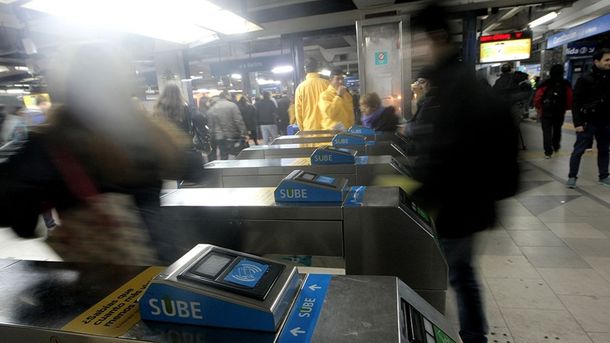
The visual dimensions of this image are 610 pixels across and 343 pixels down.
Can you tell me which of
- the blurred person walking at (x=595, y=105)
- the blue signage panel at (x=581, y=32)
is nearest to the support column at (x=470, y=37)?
the blurred person walking at (x=595, y=105)

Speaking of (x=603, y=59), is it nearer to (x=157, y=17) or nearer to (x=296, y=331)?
(x=157, y=17)

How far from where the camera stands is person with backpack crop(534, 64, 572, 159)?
580cm

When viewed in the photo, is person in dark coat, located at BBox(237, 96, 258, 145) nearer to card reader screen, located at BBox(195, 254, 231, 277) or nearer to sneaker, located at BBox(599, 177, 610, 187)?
sneaker, located at BBox(599, 177, 610, 187)

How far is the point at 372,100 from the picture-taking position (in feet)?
15.0

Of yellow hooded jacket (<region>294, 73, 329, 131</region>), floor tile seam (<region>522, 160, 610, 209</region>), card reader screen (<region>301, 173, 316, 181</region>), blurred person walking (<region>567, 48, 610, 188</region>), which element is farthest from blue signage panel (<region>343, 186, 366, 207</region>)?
blurred person walking (<region>567, 48, 610, 188</region>)

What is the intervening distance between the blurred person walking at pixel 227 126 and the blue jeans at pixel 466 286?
4.67 meters

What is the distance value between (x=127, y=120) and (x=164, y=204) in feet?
2.19

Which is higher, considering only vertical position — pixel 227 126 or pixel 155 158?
pixel 155 158

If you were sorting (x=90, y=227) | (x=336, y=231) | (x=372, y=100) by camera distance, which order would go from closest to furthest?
(x=90, y=227) → (x=336, y=231) → (x=372, y=100)

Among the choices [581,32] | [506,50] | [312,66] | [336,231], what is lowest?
[336,231]

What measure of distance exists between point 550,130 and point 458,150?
19.7 feet

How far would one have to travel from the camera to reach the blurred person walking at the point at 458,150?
1.45 meters

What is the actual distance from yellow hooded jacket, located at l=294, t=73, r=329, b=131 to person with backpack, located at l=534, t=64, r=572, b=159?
3.92 m

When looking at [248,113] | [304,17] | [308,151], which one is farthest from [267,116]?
[308,151]
